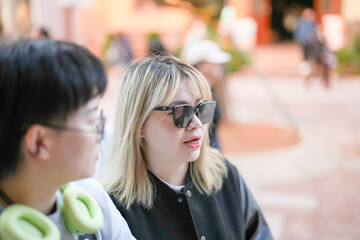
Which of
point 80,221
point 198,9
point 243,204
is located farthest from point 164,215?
point 198,9

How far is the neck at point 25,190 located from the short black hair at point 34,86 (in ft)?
0.10

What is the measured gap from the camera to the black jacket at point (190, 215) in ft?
5.51

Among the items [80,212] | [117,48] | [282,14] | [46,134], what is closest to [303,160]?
[80,212]

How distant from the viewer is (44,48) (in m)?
1.07

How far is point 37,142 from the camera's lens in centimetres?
106

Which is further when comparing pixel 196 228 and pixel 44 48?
pixel 196 228

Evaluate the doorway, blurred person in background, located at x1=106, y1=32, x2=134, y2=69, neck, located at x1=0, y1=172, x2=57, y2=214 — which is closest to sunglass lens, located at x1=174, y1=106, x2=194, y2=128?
neck, located at x1=0, y1=172, x2=57, y2=214

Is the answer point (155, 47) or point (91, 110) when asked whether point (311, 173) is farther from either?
point (91, 110)

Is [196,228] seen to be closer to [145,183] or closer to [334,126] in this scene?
[145,183]

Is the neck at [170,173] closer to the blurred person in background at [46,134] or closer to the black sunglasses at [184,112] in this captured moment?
the black sunglasses at [184,112]

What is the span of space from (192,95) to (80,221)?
78 cm

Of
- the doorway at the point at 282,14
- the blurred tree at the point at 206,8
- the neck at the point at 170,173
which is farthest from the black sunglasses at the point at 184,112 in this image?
the doorway at the point at 282,14

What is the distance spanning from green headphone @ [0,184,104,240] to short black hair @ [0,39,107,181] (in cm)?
12

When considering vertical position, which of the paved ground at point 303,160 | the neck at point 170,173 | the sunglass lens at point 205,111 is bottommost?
the paved ground at point 303,160
